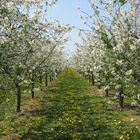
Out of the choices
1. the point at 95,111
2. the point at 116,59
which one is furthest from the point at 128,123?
the point at 116,59

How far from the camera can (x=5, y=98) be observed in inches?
666

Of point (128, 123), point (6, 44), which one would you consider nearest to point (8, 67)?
point (6, 44)

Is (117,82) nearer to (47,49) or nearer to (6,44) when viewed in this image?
(6,44)

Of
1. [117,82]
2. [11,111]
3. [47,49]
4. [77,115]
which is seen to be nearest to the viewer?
[117,82]

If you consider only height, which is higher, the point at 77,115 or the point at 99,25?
the point at 99,25

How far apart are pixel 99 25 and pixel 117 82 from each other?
101 inches

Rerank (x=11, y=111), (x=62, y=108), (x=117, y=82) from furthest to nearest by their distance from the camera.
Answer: (x=62, y=108)
(x=11, y=111)
(x=117, y=82)

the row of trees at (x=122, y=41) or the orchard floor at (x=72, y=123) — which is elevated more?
the row of trees at (x=122, y=41)

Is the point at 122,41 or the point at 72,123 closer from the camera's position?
the point at 122,41

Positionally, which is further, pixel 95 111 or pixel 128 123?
pixel 95 111

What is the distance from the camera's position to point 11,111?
26562 mm

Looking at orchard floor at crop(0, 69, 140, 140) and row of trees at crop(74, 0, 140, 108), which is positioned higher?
row of trees at crop(74, 0, 140, 108)

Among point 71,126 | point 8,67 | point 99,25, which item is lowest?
point 71,126

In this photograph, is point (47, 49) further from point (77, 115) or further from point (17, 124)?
point (17, 124)
